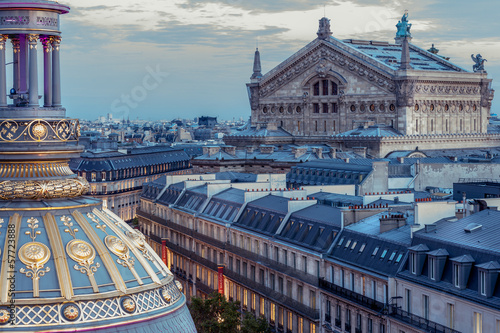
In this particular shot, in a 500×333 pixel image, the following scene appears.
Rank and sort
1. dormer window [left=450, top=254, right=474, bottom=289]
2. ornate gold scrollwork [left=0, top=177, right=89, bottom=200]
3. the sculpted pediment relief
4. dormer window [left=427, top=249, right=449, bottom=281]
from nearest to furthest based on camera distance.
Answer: ornate gold scrollwork [left=0, top=177, right=89, bottom=200], dormer window [left=450, top=254, right=474, bottom=289], dormer window [left=427, top=249, right=449, bottom=281], the sculpted pediment relief

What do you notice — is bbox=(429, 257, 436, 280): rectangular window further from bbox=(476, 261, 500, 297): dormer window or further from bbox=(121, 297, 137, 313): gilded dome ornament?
bbox=(121, 297, 137, 313): gilded dome ornament

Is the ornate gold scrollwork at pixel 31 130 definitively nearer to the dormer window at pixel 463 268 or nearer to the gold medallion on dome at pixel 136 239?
the gold medallion on dome at pixel 136 239

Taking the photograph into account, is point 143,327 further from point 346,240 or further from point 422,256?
point 346,240

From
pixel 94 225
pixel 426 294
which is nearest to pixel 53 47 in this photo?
pixel 94 225

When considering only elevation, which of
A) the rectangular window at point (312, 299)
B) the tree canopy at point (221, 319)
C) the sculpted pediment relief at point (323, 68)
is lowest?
the tree canopy at point (221, 319)

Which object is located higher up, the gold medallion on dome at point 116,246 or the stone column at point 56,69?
the stone column at point 56,69

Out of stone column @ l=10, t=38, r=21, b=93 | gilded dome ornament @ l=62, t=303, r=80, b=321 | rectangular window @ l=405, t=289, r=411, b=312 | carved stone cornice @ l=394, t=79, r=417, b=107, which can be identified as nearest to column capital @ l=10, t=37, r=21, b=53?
stone column @ l=10, t=38, r=21, b=93

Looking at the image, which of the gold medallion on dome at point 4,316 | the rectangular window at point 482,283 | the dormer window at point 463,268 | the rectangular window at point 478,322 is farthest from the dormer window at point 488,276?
the gold medallion on dome at point 4,316
